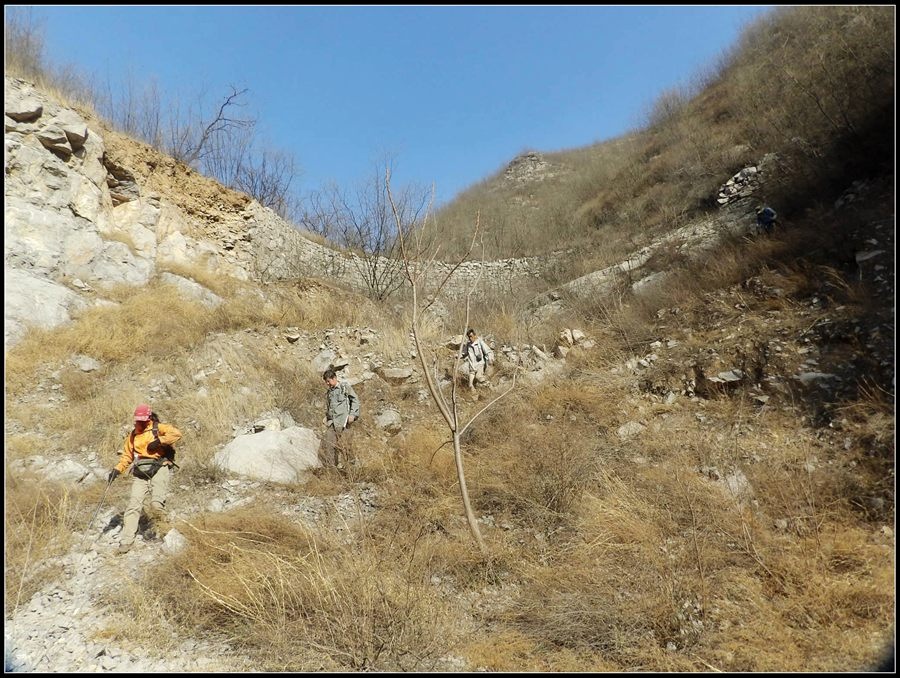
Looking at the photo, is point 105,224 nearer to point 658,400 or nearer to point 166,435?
point 166,435

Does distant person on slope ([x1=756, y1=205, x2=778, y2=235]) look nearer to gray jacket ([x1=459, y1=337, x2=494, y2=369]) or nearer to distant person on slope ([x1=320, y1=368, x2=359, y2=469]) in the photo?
gray jacket ([x1=459, y1=337, x2=494, y2=369])

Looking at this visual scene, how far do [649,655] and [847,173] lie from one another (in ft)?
30.8

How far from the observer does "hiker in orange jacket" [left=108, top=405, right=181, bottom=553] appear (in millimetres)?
4000

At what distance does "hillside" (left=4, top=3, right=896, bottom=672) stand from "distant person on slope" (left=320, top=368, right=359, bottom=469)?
0.79 ft

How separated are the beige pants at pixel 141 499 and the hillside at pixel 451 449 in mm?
181

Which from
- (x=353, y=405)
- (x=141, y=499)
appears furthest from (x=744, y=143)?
(x=141, y=499)

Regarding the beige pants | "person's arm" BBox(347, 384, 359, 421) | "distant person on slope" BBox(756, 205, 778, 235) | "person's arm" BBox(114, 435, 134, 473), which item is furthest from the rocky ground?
"distant person on slope" BBox(756, 205, 778, 235)

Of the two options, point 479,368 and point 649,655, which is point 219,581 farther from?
point 479,368

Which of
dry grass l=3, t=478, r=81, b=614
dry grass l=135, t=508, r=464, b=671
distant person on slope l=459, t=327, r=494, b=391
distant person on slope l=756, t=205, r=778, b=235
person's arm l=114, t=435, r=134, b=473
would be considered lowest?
dry grass l=135, t=508, r=464, b=671

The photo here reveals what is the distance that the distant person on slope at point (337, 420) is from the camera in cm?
540

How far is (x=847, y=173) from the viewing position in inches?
301

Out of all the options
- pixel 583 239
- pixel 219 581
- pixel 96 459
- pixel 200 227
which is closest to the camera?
pixel 219 581

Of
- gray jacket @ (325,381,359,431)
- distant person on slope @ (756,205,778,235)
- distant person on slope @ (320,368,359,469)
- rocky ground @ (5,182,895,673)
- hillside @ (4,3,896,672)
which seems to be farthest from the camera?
distant person on slope @ (756,205,778,235)

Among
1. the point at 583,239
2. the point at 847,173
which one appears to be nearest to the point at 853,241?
the point at 847,173
